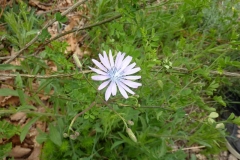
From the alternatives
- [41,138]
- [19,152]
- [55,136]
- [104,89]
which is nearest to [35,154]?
[19,152]

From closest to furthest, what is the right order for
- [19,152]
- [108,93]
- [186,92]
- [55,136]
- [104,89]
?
[108,93]
[104,89]
[186,92]
[55,136]
[19,152]

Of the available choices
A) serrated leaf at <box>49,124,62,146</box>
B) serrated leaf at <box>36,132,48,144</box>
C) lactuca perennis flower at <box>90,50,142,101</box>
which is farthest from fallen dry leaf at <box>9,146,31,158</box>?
lactuca perennis flower at <box>90,50,142,101</box>

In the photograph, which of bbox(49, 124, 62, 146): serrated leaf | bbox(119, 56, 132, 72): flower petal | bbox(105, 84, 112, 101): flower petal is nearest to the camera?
bbox(105, 84, 112, 101): flower petal

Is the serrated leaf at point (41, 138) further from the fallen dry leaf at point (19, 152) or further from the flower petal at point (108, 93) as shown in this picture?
the flower petal at point (108, 93)

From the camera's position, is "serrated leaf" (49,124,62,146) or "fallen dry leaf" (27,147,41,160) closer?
"serrated leaf" (49,124,62,146)

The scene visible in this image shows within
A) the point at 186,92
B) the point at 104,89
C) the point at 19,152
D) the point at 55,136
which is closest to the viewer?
the point at 104,89

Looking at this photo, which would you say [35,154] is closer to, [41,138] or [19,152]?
[19,152]

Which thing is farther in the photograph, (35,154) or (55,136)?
(35,154)

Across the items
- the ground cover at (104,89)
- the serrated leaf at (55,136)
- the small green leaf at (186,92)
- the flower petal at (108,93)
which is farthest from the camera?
the serrated leaf at (55,136)

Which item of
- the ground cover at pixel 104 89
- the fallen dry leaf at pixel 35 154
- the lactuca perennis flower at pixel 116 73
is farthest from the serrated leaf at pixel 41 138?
the lactuca perennis flower at pixel 116 73

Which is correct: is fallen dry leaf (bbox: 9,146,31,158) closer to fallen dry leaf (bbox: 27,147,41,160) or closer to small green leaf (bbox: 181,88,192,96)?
fallen dry leaf (bbox: 27,147,41,160)
